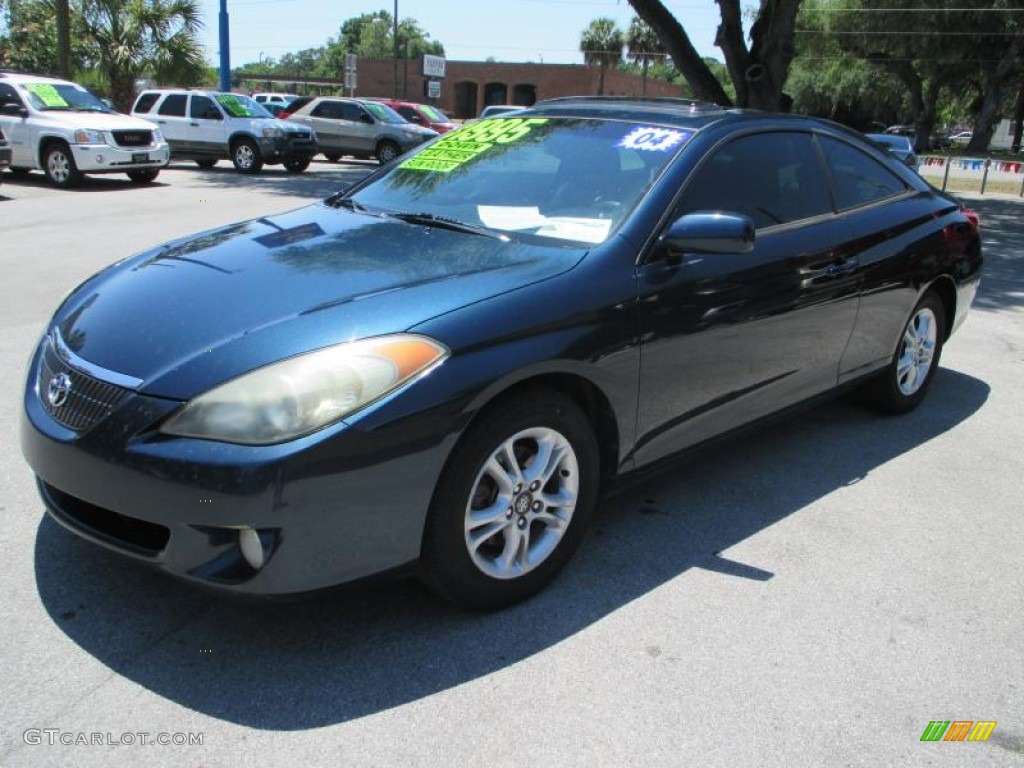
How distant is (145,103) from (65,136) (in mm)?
6217

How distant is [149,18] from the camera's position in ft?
78.4

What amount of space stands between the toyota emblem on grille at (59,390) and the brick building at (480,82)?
61.6 metres

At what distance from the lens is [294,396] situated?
97.2 inches

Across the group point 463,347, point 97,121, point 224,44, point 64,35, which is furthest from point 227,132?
point 463,347

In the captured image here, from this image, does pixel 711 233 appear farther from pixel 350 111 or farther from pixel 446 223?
pixel 350 111

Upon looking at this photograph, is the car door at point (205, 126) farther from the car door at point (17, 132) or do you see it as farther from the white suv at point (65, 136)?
the car door at point (17, 132)

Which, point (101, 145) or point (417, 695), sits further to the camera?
point (101, 145)

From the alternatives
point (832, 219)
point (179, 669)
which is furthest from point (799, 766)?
point (832, 219)

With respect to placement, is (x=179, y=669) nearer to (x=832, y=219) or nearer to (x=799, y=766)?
(x=799, y=766)

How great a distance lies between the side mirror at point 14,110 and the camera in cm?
1519

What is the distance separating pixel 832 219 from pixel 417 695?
9.80ft

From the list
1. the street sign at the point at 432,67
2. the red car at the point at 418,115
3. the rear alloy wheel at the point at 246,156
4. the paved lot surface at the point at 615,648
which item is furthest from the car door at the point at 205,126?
the street sign at the point at 432,67

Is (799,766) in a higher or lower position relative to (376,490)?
lower

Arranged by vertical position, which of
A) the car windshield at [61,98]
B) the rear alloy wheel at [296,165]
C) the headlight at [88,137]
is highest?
the car windshield at [61,98]
